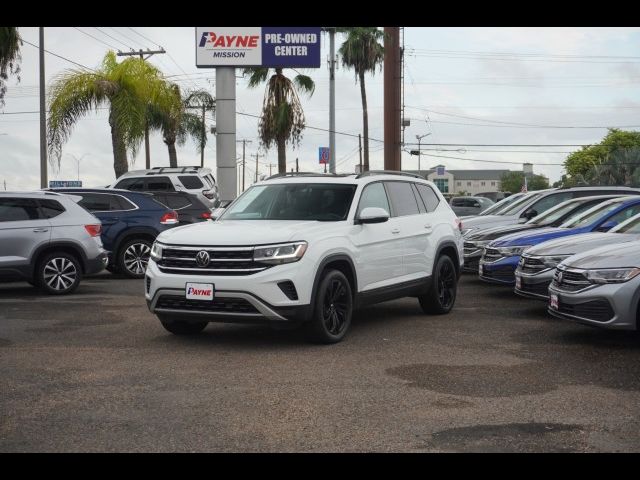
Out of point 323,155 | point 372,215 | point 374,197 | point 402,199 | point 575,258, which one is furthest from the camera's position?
point 323,155

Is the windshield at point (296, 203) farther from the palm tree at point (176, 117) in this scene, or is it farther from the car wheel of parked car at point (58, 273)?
the palm tree at point (176, 117)

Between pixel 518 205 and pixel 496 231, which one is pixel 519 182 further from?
pixel 496 231

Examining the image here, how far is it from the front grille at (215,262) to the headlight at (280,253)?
2.3 inches

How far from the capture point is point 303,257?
848cm

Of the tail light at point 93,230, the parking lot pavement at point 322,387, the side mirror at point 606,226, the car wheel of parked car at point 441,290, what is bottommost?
the parking lot pavement at point 322,387

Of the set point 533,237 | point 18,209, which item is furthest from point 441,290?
point 18,209

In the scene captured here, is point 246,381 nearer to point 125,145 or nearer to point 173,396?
point 173,396

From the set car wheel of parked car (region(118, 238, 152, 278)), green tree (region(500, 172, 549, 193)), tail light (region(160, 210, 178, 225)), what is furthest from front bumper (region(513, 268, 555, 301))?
green tree (region(500, 172, 549, 193))

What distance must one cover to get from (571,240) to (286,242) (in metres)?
4.18

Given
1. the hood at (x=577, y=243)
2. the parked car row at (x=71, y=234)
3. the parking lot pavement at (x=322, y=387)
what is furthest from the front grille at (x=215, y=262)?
the parked car row at (x=71, y=234)

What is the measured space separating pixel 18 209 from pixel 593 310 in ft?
29.0

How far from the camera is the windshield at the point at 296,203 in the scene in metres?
9.54

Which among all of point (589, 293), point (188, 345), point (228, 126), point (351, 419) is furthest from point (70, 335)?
point (228, 126)

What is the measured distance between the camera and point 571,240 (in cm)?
1084
